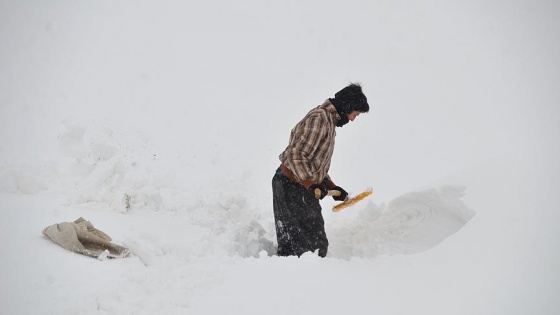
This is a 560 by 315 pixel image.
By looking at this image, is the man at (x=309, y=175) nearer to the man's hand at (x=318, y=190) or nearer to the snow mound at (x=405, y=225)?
the man's hand at (x=318, y=190)

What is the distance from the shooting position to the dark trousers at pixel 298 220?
339cm

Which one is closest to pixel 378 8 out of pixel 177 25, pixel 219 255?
pixel 177 25

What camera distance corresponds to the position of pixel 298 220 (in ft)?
11.3

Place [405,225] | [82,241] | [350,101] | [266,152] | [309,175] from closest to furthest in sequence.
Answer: [82,241] < [309,175] < [350,101] < [405,225] < [266,152]

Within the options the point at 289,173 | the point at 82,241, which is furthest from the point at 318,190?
the point at 82,241

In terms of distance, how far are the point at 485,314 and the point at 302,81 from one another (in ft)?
33.7

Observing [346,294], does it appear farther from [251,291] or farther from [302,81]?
[302,81]

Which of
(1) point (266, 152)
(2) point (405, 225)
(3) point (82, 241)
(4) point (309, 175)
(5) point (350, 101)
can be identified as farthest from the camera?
(1) point (266, 152)

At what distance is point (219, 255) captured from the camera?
2.90 metres

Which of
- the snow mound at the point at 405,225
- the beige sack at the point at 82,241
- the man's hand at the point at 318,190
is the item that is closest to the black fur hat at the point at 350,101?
the man's hand at the point at 318,190

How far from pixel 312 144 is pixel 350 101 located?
41 centimetres

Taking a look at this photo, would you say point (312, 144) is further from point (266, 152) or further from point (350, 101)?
point (266, 152)

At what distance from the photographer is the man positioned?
3340 mm

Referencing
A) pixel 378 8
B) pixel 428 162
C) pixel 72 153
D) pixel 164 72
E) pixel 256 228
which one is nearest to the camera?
pixel 256 228
